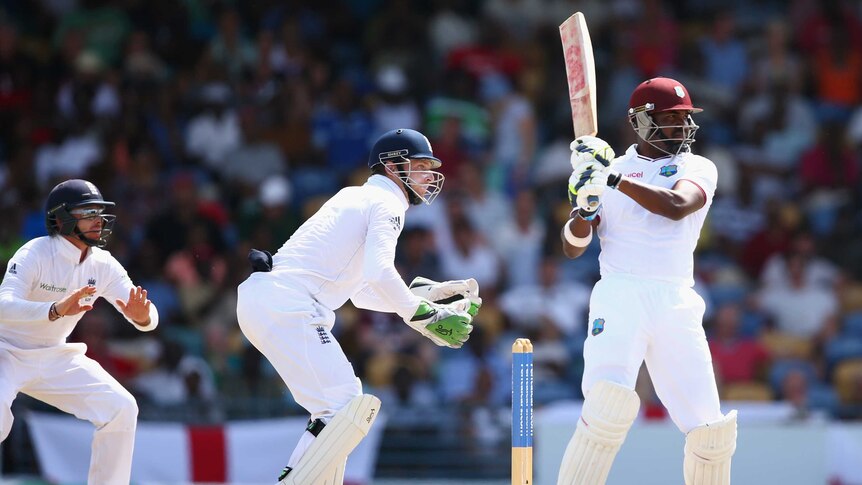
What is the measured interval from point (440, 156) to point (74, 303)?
246 inches

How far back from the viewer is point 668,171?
20.2ft

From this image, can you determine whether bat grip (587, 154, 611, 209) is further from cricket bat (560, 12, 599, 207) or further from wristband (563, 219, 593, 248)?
cricket bat (560, 12, 599, 207)

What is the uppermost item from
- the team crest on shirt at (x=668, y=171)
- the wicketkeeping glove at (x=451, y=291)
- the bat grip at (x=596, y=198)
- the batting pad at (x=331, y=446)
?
the team crest on shirt at (x=668, y=171)

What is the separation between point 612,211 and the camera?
6.19 metres

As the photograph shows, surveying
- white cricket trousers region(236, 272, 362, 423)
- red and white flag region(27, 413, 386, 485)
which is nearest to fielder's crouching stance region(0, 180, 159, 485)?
white cricket trousers region(236, 272, 362, 423)

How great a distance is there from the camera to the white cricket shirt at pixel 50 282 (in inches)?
258

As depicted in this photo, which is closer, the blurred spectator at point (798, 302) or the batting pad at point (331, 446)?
the batting pad at point (331, 446)

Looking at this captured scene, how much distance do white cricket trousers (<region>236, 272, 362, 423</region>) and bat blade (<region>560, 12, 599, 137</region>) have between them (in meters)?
1.58

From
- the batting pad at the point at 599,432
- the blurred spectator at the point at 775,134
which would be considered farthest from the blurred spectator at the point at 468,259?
the batting pad at the point at 599,432

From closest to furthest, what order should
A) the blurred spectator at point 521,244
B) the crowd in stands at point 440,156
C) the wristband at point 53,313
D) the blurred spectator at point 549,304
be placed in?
the wristband at point 53,313 → the crowd in stands at point 440,156 → the blurred spectator at point 549,304 → the blurred spectator at point 521,244

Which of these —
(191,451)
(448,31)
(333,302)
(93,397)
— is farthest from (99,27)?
(333,302)

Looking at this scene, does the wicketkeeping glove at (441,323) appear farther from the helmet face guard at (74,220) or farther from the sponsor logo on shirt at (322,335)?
the helmet face guard at (74,220)

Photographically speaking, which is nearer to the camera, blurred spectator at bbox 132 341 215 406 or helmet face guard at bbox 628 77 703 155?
helmet face guard at bbox 628 77 703 155

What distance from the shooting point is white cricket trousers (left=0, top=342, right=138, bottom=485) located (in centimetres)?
665
